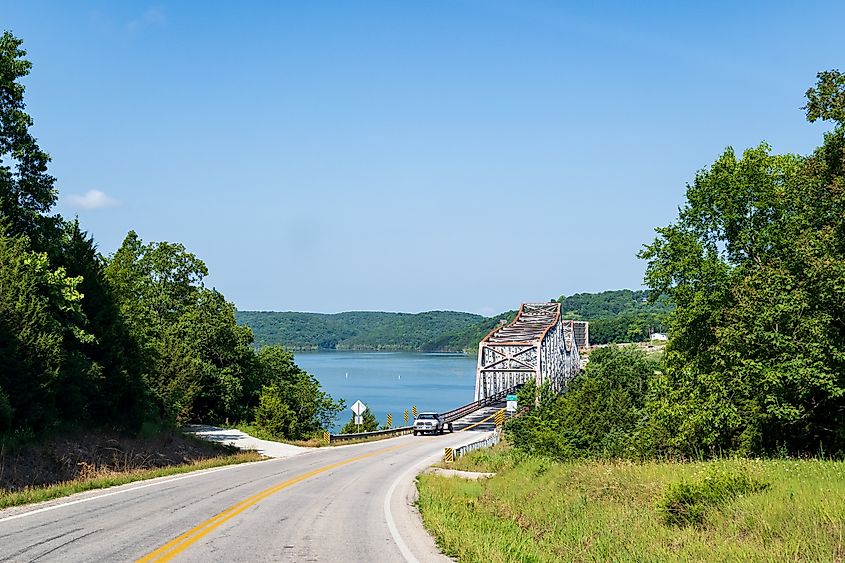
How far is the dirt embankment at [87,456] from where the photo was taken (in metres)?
18.5

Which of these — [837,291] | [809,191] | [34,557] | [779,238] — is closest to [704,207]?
[779,238]

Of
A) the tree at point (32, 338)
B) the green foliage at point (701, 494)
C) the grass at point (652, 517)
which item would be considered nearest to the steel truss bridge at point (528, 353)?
the tree at point (32, 338)

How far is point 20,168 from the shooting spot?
25.8 meters

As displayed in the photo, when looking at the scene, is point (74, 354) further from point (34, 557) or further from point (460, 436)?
point (460, 436)

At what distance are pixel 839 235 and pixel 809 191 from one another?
331cm

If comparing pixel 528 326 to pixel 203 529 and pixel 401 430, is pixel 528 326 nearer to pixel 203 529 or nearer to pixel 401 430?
pixel 401 430

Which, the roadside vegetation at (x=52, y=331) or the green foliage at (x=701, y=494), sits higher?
the roadside vegetation at (x=52, y=331)

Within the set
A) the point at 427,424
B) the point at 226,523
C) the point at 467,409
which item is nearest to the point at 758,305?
the point at 226,523

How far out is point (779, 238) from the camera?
3005cm

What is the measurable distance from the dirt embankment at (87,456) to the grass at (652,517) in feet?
32.4

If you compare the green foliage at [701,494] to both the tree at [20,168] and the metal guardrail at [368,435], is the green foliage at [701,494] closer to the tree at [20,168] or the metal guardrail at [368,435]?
the tree at [20,168]

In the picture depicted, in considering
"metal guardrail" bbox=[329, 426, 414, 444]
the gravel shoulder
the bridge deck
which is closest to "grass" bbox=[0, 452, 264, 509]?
the gravel shoulder

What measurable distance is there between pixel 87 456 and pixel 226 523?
37.1 ft

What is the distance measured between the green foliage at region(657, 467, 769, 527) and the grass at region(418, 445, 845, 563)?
17 millimetres
